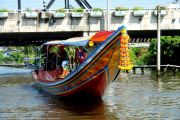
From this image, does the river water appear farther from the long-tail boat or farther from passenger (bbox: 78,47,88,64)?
passenger (bbox: 78,47,88,64)

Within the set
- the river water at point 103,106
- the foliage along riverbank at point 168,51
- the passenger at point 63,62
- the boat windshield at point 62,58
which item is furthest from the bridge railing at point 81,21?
the passenger at point 63,62

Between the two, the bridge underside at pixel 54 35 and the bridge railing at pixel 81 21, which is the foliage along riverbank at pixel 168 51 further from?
the bridge railing at pixel 81 21

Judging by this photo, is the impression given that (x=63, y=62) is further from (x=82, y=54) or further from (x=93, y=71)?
(x=93, y=71)

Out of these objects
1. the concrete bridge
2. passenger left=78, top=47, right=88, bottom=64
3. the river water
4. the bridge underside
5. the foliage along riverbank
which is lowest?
the river water

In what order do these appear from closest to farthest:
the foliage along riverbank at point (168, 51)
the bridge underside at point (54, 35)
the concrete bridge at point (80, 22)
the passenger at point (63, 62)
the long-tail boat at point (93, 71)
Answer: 1. the long-tail boat at point (93, 71)
2. the passenger at point (63, 62)
3. the concrete bridge at point (80, 22)
4. the bridge underside at point (54, 35)
5. the foliage along riverbank at point (168, 51)

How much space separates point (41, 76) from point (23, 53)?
5995cm

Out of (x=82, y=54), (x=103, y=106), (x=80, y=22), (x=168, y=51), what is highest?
(x=80, y=22)

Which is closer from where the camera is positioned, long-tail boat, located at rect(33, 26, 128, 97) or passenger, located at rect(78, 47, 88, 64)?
long-tail boat, located at rect(33, 26, 128, 97)

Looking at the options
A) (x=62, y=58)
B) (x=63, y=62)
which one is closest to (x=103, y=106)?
(x=63, y=62)

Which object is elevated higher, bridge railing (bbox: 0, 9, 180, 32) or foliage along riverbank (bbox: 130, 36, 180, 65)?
bridge railing (bbox: 0, 9, 180, 32)

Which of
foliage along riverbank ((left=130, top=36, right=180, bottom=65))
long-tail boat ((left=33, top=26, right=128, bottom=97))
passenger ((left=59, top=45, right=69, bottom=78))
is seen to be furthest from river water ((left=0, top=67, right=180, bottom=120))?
foliage along riverbank ((left=130, top=36, right=180, bottom=65))

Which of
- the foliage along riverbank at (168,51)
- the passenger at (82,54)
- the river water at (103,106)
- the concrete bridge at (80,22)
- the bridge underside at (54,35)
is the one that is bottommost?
the river water at (103,106)

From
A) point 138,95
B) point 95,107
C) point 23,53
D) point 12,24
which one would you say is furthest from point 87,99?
point 23,53

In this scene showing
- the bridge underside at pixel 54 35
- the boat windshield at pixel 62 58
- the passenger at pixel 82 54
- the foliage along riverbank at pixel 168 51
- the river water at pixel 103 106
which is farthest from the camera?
the foliage along riverbank at pixel 168 51
